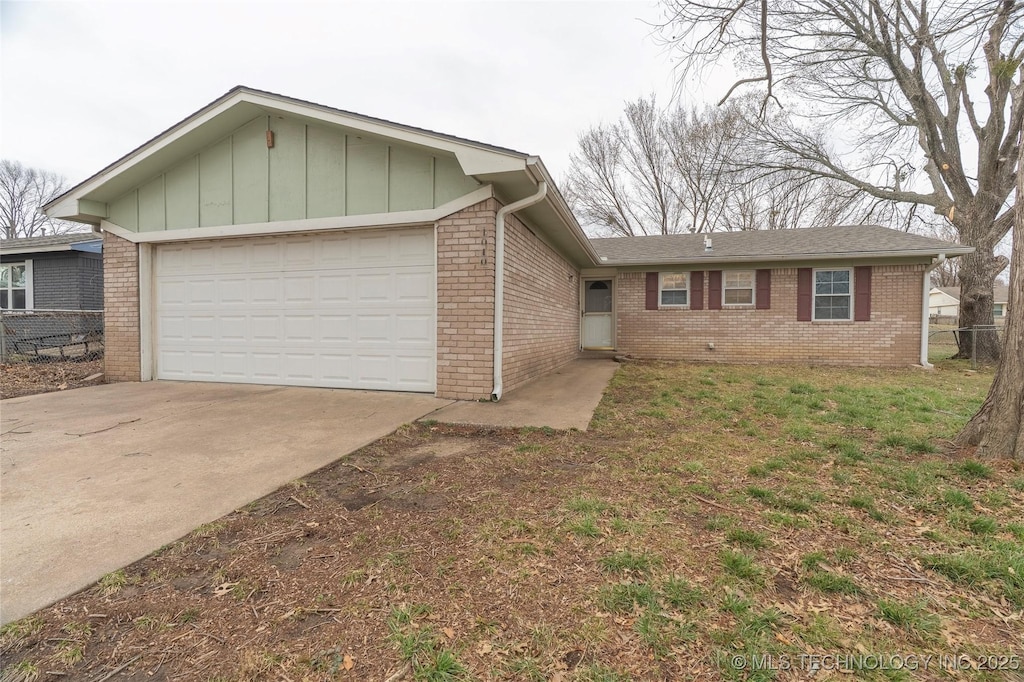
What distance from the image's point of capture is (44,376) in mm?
7328

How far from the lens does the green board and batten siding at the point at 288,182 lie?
5680mm

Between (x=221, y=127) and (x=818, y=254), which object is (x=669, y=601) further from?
(x=818, y=254)

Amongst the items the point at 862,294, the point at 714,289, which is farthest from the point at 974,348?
the point at 714,289

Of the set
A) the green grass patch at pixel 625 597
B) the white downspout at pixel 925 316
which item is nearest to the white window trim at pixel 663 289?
the white downspout at pixel 925 316

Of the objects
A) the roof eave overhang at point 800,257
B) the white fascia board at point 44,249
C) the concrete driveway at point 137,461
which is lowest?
the concrete driveway at point 137,461

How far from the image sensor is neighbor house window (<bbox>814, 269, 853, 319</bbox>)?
10.5 metres

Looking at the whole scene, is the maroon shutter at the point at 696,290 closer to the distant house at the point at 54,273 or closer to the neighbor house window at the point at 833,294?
the neighbor house window at the point at 833,294

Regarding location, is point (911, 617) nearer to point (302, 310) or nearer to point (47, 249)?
point (302, 310)

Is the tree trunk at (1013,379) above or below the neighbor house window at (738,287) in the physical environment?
below

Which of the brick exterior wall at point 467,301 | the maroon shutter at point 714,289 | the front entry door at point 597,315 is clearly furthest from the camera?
the front entry door at point 597,315

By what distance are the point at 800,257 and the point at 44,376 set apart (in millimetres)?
15255

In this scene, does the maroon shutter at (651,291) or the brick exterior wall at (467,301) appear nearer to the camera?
the brick exterior wall at (467,301)

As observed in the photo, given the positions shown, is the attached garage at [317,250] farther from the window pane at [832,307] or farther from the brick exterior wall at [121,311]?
the window pane at [832,307]

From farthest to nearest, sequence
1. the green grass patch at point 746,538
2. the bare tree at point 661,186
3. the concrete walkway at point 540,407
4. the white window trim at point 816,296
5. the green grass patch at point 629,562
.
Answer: the bare tree at point 661,186
the white window trim at point 816,296
the concrete walkway at point 540,407
the green grass patch at point 746,538
the green grass patch at point 629,562
